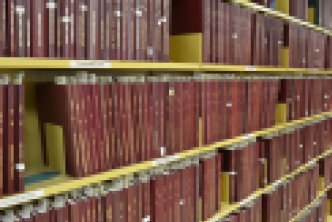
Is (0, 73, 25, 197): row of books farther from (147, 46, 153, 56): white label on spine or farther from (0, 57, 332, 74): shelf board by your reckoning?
(147, 46, 153, 56): white label on spine

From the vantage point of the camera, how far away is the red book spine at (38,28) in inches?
37.2

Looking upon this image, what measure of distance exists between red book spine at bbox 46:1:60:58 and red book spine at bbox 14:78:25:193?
145 millimetres

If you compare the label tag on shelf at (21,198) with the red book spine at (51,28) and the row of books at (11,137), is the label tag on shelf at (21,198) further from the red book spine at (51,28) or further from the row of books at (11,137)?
the red book spine at (51,28)

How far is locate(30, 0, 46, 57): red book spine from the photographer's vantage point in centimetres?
95

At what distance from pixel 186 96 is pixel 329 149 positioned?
2049 millimetres

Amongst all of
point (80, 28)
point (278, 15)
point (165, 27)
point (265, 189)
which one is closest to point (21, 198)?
point (80, 28)

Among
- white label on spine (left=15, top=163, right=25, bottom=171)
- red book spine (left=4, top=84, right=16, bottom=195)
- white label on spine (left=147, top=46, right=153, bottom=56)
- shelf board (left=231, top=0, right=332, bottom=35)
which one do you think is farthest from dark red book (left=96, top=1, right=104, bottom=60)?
shelf board (left=231, top=0, right=332, bottom=35)

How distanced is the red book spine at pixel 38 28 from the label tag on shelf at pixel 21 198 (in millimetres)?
412

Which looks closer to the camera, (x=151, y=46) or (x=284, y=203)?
(x=151, y=46)

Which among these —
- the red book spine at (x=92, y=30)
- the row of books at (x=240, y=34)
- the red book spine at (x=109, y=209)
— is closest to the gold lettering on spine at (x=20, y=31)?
the red book spine at (x=92, y=30)

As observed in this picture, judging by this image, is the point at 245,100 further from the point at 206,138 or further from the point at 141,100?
the point at 141,100

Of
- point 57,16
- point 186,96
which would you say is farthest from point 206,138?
point 57,16

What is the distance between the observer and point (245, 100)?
182 centimetres

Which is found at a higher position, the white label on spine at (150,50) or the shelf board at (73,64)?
the white label on spine at (150,50)
